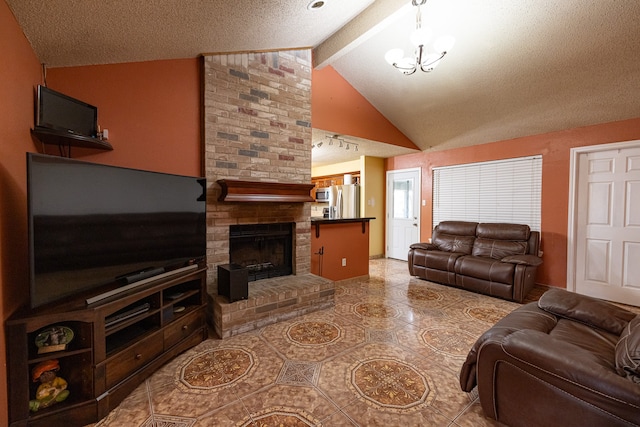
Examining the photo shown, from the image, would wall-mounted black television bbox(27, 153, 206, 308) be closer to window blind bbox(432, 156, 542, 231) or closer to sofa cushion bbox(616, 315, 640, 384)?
sofa cushion bbox(616, 315, 640, 384)

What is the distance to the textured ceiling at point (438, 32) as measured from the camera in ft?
6.31

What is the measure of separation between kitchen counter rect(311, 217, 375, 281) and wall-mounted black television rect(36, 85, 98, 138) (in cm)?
267

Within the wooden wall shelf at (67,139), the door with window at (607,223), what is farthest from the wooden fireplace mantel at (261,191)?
the door with window at (607,223)

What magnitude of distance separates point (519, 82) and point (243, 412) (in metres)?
4.53

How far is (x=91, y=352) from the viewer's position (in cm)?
160

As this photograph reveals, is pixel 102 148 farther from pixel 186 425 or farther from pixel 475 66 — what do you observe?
pixel 475 66

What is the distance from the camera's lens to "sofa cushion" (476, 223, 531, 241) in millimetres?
4086

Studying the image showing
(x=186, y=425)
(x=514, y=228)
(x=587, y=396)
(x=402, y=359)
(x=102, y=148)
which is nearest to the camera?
(x=587, y=396)

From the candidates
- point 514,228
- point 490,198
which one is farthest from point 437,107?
point 514,228

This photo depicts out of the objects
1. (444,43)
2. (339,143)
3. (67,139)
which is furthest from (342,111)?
(67,139)

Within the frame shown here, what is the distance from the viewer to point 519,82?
3.44 metres

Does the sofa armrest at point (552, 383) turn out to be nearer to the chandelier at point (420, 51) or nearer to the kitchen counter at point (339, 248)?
the chandelier at point (420, 51)

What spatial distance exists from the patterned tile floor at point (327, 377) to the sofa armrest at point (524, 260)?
789mm

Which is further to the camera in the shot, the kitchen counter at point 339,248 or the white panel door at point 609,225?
the kitchen counter at point 339,248
